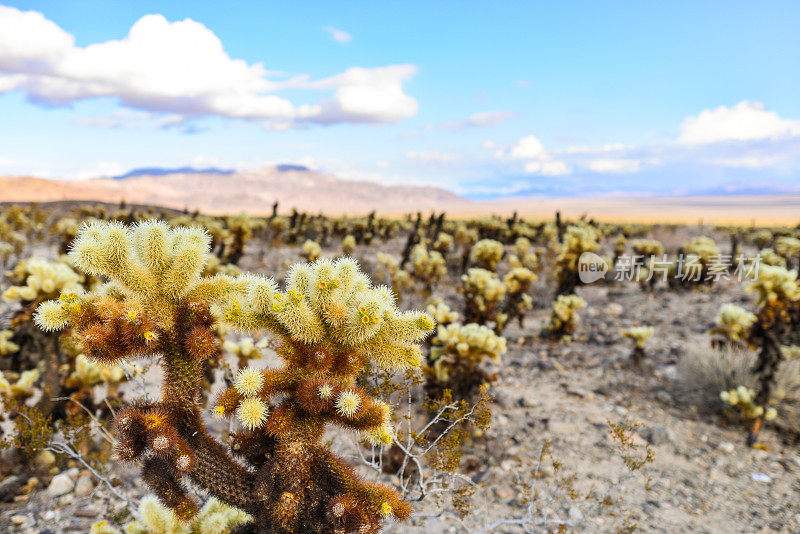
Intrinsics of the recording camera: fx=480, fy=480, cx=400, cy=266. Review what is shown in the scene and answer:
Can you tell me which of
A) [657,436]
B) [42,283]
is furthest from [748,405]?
[42,283]

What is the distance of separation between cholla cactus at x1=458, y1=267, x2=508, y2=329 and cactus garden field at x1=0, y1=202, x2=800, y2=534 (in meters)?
0.05

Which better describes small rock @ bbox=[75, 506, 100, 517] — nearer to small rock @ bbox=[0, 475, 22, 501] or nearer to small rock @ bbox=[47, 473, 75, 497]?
small rock @ bbox=[47, 473, 75, 497]

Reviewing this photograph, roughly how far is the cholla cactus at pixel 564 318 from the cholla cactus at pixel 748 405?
10.9 feet

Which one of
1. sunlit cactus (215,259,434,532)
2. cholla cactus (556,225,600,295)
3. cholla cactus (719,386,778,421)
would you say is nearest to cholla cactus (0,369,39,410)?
sunlit cactus (215,259,434,532)

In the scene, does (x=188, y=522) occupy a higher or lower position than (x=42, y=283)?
lower

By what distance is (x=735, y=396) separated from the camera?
6281mm

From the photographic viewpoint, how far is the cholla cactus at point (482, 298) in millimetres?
8617

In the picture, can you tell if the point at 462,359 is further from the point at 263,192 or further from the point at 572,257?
the point at 263,192

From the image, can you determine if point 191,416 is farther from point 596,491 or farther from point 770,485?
point 770,485

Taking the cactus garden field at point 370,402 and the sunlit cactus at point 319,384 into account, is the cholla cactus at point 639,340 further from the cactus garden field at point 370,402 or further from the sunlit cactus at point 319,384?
the sunlit cactus at point 319,384

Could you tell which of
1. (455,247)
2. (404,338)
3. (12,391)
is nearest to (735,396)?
(404,338)

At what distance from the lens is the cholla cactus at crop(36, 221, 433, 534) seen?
80.3 inches

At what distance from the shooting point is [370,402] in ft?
6.98

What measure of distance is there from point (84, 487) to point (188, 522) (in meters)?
2.51
